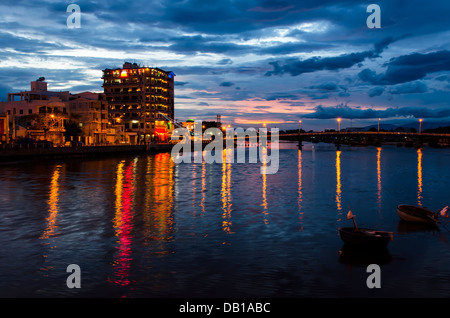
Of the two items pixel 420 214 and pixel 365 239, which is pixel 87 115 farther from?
pixel 365 239

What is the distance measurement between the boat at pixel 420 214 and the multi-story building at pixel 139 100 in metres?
148

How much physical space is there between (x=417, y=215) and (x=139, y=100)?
15701cm

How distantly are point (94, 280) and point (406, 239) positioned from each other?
569 inches

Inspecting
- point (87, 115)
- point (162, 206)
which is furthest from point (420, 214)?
point (87, 115)

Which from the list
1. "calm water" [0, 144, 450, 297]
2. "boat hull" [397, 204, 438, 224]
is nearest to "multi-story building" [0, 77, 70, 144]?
"calm water" [0, 144, 450, 297]

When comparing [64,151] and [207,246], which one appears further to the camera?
[64,151]

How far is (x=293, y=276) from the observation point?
47.8ft

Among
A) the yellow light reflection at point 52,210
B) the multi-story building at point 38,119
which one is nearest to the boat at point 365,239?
the yellow light reflection at point 52,210

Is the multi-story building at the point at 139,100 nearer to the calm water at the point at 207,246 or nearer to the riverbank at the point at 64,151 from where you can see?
the riverbank at the point at 64,151

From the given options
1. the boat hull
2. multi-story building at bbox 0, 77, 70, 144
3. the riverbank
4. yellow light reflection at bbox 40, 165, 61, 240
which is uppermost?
multi-story building at bbox 0, 77, 70, 144

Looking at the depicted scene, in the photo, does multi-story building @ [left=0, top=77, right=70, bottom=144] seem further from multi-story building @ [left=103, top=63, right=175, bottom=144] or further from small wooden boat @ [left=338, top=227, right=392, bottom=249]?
small wooden boat @ [left=338, top=227, right=392, bottom=249]

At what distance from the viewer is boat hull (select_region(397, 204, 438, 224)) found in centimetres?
2219

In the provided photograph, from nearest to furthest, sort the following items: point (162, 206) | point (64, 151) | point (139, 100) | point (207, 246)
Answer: point (207, 246)
point (162, 206)
point (64, 151)
point (139, 100)

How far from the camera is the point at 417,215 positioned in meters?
22.8
